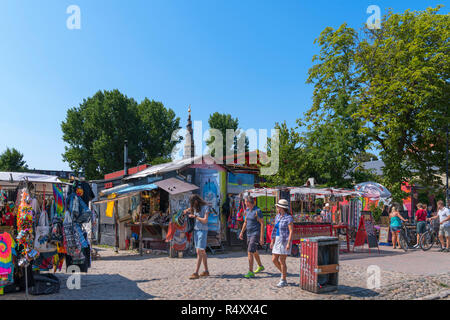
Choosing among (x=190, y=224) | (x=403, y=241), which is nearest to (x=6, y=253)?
(x=190, y=224)

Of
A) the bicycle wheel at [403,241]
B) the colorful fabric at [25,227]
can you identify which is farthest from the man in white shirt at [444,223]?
the colorful fabric at [25,227]

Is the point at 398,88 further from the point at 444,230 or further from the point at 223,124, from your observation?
the point at 223,124

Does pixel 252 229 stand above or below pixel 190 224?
above

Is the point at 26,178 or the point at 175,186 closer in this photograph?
the point at 26,178

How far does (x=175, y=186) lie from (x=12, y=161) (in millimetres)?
46815

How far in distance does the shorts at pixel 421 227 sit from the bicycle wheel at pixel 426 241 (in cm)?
Answer: 69

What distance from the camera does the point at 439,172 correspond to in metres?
23.3

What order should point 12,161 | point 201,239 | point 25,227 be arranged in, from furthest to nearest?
1. point 12,161
2. point 201,239
3. point 25,227

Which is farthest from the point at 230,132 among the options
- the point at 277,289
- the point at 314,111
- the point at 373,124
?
the point at 277,289

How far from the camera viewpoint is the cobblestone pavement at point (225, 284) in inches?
266

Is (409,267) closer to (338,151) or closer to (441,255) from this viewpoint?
(441,255)

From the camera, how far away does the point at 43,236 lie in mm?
7039

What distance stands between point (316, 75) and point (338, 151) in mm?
6910

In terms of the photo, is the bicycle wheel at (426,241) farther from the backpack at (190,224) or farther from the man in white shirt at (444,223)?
the backpack at (190,224)
